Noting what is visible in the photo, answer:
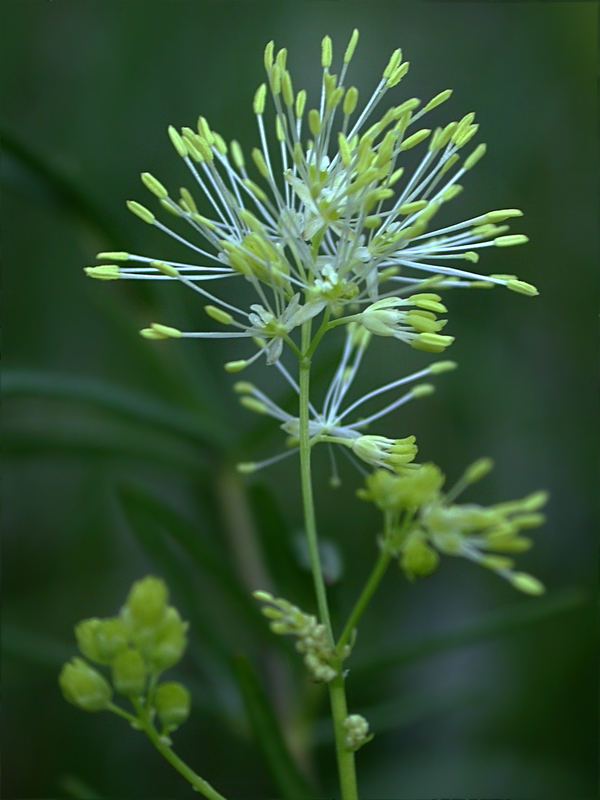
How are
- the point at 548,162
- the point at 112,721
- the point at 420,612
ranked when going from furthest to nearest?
the point at 548,162 → the point at 420,612 → the point at 112,721

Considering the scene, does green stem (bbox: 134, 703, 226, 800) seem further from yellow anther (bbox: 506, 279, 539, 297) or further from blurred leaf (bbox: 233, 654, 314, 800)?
yellow anther (bbox: 506, 279, 539, 297)

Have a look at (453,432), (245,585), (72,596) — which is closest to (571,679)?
(453,432)

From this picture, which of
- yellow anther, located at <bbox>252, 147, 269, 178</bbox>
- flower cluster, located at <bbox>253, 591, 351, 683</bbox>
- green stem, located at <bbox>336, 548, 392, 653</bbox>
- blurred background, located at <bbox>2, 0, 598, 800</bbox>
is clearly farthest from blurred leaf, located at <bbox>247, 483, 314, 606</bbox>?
yellow anther, located at <bbox>252, 147, 269, 178</bbox>

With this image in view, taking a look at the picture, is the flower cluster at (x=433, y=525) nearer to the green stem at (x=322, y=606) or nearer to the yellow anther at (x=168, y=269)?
the green stem at (x=322, y=606)

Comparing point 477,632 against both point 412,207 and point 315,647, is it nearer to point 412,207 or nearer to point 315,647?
point 315,647

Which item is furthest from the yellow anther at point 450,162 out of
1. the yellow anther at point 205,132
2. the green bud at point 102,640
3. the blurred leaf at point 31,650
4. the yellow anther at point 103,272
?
the blurred leaf at point 31,650

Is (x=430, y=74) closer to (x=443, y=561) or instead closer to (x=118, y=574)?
(x=443, y=561)
